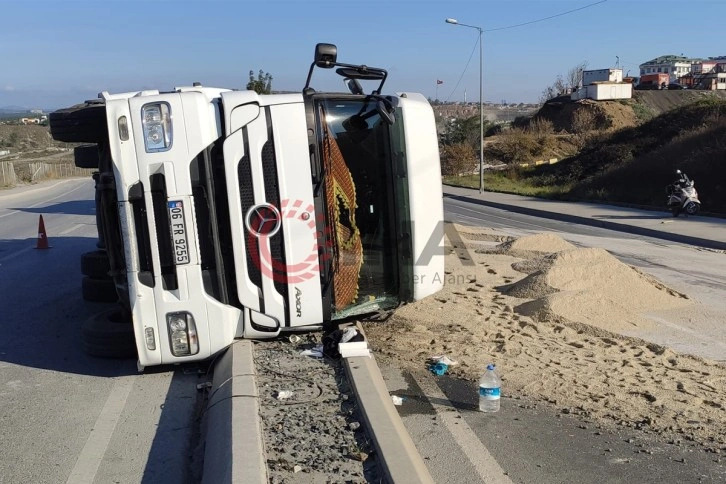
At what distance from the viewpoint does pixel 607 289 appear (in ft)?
30.2

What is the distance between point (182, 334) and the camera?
5.65m

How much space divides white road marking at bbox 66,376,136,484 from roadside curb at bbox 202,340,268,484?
2.18 ft

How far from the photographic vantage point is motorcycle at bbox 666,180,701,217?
2169cm

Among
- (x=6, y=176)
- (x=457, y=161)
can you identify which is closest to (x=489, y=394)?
(x=6, y=176)

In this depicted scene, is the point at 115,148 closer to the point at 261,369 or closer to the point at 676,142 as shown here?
the point at 261,369

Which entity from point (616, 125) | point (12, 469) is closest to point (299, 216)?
point (12, 469)

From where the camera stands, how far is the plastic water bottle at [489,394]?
5.34m

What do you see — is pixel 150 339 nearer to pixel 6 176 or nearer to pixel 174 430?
pixel 174 430

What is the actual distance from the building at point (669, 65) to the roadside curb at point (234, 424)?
172102mm

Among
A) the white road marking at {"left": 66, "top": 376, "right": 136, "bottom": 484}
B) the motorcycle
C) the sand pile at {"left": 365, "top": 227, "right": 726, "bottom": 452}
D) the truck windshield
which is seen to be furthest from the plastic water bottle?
the motorcycle

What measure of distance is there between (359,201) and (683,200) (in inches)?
722

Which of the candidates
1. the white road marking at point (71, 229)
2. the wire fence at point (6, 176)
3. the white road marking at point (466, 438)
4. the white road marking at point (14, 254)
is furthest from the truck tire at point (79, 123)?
the wire fence at point (6, 176)

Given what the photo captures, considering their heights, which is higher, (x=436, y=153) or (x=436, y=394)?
(x=436, y=153)

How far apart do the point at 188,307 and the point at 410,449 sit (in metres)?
2.31
